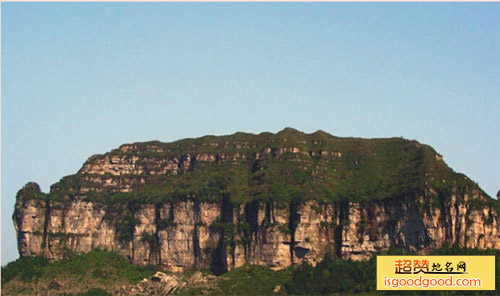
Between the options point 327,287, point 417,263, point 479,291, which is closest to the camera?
point 417,263

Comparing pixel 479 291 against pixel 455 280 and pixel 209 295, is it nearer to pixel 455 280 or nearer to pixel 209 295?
pixel 455 280

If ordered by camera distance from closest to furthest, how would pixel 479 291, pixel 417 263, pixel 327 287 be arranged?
1. pixel 417 263
2. pixel 479 291
3. pixel 327 287

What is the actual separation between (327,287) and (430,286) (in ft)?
86.6

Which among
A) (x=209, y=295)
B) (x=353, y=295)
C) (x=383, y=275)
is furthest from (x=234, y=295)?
(x=383, y=275)

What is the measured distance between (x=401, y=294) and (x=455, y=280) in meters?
17.9

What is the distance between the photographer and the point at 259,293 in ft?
653

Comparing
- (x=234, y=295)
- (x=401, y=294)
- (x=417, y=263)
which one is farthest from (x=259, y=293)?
(x=417, y=263)

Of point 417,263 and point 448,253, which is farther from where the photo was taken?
point 448,253

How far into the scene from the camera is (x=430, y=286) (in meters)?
171

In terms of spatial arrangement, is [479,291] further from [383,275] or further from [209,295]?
[209,295]

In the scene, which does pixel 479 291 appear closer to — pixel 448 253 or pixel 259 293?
pixel 448 253

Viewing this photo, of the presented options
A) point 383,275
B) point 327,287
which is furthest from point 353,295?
point 383,275

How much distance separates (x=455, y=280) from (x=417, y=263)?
4492 millimetres

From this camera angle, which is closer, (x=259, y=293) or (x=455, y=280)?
(x=455, y=280)
